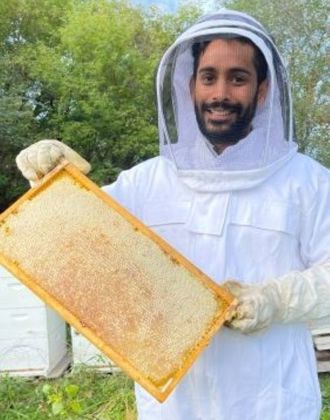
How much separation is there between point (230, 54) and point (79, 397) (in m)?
3.74

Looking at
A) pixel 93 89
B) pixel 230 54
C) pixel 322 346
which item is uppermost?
pixel 230 54

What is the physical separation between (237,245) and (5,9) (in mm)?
23491

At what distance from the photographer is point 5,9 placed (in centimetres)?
2327

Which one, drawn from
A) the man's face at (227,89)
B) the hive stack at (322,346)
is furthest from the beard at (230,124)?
the hive stack at (322,346)

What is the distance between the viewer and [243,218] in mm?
1750

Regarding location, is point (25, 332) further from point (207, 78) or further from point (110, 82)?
point (110, 82)

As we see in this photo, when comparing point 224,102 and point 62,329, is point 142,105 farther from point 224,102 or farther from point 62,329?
point 224,102

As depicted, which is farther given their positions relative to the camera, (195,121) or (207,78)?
(195,121)

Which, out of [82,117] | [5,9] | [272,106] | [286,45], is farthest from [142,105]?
[272,106]

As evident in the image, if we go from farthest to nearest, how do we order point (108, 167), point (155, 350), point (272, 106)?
point (108, 167), point (272, 106), point (155, 350)

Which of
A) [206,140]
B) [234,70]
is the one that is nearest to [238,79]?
[234,70]

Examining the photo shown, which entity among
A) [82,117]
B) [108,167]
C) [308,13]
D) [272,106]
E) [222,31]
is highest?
[308,13]

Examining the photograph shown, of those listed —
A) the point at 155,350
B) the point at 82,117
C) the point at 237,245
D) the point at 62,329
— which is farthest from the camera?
the point at 82,117

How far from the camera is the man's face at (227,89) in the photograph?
5.84 feet
